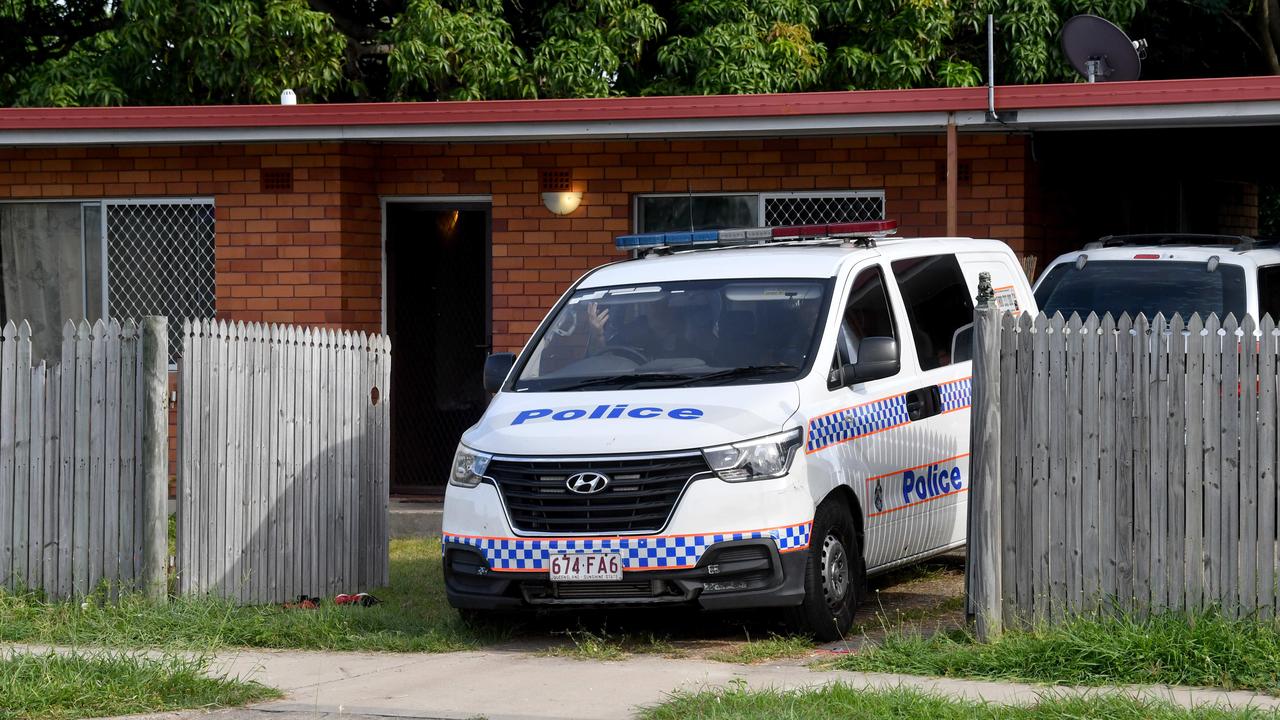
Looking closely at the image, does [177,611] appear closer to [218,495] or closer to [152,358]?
[218,495]

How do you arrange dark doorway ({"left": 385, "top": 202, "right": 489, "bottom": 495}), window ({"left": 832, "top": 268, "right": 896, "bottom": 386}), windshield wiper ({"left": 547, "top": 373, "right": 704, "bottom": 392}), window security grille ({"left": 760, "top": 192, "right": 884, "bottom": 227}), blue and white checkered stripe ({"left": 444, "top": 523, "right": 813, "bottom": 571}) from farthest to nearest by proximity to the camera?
dark doorway ({"left": 385, "top": 202, "right": 489, "bottom": 495}), window security grille ({"left": 760, "top": 192, "right": 884, "bottom": 227}), window ({"left": 832, "top": 268, "right": 896, "bottom": 386}), windshield wiper ({"left": 547, "top": 373, "right": 704, "bottom": 392}), blue and white checkered stripe ({"left": 444, "top": 523, "right": 813, "bottom": 571})

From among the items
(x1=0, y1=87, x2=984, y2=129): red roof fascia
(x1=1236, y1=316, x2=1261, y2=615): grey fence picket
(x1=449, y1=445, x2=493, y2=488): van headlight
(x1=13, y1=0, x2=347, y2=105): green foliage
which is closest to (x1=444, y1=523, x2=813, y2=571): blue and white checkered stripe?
(x1=449, y1=445, x2=493, y2=488): van headlight

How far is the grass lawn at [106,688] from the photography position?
22.2 ft

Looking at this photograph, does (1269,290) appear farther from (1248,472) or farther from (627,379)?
(627,379)

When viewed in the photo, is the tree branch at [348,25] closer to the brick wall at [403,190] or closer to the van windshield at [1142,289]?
the brick wall at [403,190]

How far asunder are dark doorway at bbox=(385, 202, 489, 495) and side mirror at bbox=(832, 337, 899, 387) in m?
6.25

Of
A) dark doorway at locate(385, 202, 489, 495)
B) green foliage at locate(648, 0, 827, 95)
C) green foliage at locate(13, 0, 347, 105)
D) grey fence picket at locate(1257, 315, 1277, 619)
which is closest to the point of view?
grey fence picket at locate(1257, 315, 1277, 619)

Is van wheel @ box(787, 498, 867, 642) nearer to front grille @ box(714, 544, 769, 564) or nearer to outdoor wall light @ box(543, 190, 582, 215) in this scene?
front grille @ box(714, 544, 769, 564)

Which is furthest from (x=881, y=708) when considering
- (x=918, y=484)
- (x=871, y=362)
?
(x=918, y=484)

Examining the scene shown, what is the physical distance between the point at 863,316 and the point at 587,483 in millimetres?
1864

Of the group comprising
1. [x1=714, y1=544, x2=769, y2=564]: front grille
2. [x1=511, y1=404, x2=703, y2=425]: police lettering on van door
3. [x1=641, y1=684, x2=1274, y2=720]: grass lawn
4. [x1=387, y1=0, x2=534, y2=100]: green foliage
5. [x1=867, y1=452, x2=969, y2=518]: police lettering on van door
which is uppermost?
[x1=387, y1=0, x2=534, y2=100]: green foliage

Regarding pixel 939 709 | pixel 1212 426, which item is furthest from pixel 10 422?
pixel 1212 426

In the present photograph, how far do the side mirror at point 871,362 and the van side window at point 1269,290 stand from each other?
3.61m

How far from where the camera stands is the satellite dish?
42.6 feet
